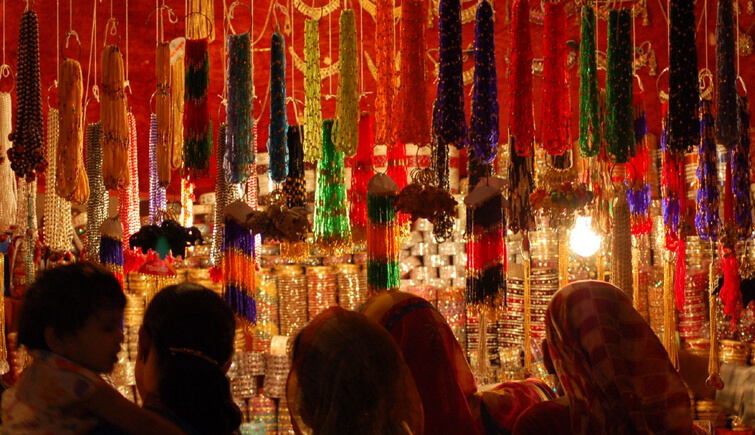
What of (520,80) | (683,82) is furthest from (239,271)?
(683,82)

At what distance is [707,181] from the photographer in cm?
282

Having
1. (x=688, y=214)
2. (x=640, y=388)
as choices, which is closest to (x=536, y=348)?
(x=688, y=214)

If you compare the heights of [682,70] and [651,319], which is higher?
[682,70]

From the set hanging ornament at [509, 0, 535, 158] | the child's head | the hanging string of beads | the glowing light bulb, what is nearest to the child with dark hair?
the child's head

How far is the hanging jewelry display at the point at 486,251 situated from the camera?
8.77ft

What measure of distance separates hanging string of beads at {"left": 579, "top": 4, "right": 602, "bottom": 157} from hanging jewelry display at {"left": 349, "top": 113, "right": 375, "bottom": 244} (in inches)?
30.7

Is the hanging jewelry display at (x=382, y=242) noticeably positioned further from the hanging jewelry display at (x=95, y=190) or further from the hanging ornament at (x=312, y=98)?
the hanging jewelry display at (x=95, y=190)

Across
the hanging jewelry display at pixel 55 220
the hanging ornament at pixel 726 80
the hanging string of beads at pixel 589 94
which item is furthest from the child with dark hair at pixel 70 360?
the hanging jewelry display at pixel 55 220

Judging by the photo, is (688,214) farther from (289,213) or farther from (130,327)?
(130,327)

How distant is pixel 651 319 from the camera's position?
154 inches

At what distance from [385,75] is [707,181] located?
109 centimetres

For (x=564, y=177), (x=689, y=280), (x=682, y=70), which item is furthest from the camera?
(x=689, y=280)

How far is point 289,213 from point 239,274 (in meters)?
0.36

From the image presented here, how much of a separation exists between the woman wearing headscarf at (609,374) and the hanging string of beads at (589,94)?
975 mm
